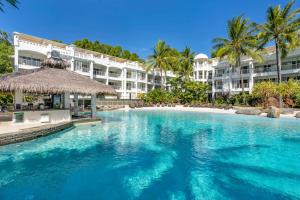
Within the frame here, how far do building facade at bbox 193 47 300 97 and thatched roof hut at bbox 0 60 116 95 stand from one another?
30204mm

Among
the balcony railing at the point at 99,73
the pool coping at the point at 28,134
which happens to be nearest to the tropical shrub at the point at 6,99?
the balcony railing at the point at 99,73

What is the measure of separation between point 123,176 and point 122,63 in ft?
124

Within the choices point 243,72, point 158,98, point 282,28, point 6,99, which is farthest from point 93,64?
point 282,28

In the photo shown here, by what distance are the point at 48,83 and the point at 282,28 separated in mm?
31180

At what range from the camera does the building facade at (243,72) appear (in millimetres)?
33625

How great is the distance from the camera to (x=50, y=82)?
1338cm

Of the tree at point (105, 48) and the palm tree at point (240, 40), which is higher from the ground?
the tree at point (105, 48)

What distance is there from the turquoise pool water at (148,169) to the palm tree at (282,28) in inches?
922

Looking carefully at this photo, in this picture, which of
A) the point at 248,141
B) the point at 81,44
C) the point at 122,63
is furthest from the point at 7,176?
the point at 81,44

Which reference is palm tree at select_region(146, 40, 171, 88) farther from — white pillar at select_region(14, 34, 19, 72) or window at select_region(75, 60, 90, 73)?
white pillar at select_region(14, 34, 19, 72)

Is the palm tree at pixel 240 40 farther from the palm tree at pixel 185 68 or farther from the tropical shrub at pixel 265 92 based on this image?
the palm tree at pixel 185 68

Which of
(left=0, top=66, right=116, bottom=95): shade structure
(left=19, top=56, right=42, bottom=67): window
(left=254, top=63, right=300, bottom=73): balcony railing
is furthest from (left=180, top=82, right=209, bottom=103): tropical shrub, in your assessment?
(left=19, top=56, right=42, bottom=67): window

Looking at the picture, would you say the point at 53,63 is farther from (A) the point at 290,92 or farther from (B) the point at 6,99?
(A) the point at 290,92

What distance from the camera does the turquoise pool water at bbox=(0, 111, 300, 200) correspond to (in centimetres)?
508
